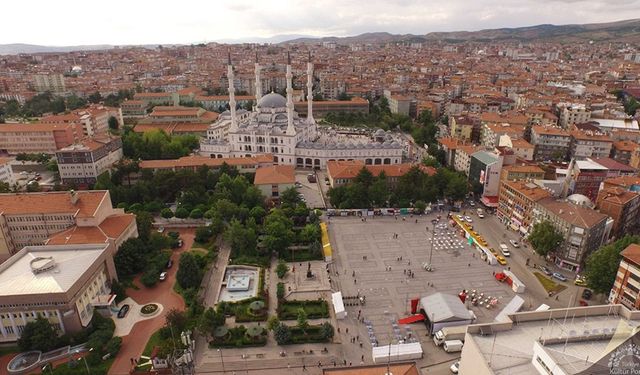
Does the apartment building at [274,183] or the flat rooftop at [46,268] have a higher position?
the flat rooftop at [46,268]

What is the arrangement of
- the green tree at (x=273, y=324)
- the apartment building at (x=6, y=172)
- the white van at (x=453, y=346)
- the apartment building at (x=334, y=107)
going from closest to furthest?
the white van at (x=453, y=346) → the green tree at (x=273, y=324) → the apartment building at (x=6, y=172) → the apartment building at (x=334, y=107)

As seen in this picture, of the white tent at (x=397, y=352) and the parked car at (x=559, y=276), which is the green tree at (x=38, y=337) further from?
the parked car at (x=559, y=276)

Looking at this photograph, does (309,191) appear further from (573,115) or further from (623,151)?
(573,115)

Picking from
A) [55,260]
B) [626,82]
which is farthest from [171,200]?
[626,82]

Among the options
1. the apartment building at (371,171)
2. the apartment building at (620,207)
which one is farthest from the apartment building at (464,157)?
the apartment building at (620,207)

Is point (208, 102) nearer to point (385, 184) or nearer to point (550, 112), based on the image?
point (385, 184)
